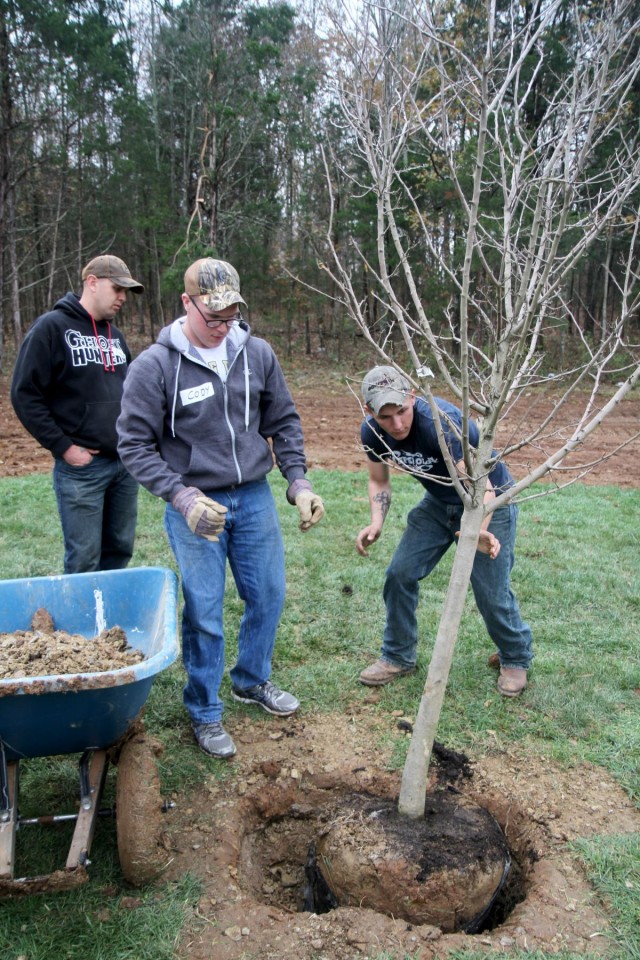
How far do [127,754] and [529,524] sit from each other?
487 centimetres

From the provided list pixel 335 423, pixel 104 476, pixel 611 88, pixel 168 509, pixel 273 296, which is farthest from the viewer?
pixel 273 296

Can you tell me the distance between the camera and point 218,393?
3086mm

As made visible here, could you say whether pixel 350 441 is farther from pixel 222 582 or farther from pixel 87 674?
pixel 87 674

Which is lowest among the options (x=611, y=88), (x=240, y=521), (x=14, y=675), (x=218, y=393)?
(x=14, y=675)

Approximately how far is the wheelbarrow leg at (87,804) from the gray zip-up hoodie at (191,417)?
1.01 meters

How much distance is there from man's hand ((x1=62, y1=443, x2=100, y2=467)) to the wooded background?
12.2 metres

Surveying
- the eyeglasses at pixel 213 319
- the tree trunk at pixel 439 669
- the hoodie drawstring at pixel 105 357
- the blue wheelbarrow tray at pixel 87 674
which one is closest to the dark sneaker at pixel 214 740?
the blue wheelbarrow tray at pixel 87 674

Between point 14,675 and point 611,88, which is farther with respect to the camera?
point 14,675

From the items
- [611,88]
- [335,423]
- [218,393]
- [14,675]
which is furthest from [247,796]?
[335,423]

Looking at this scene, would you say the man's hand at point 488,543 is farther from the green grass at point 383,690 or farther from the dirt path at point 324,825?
the green grass at point 383,690

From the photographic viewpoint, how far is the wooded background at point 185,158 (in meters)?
15.4

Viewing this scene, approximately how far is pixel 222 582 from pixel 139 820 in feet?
3.55

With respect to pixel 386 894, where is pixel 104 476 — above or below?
above

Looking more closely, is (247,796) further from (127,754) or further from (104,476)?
(104,476)
